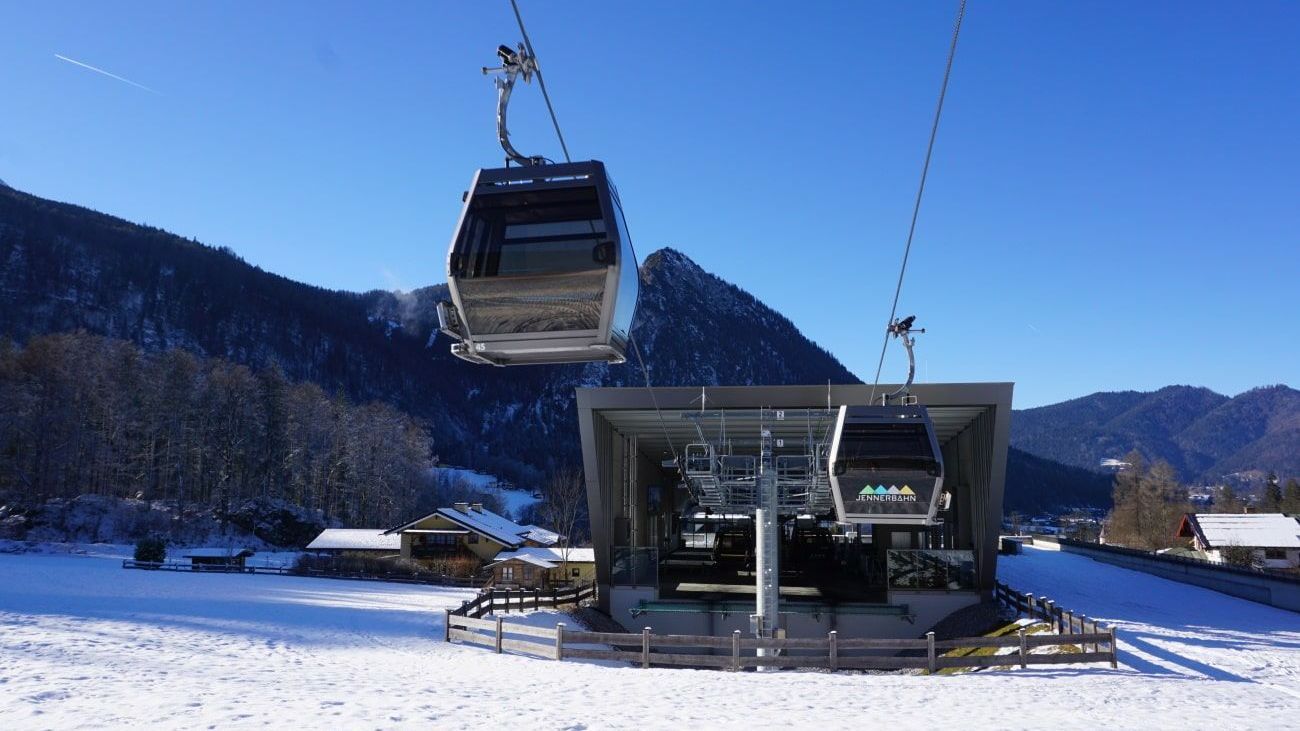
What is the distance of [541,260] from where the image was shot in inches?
244

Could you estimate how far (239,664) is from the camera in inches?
537

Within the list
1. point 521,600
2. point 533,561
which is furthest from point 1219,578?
point 533,561

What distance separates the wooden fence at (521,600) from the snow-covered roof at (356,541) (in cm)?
2976

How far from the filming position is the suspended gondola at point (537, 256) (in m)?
6.11

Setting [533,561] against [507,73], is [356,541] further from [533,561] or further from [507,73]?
[507,73]

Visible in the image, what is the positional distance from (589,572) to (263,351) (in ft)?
412

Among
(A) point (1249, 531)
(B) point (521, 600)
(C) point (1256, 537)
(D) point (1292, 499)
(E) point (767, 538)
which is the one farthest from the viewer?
(D) point (1292, 499)

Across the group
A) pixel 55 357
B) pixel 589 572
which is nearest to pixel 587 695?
pixel 589 572

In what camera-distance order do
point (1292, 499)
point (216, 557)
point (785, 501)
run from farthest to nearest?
point (1292, 499) → point (216, 557) → point (785, 501)

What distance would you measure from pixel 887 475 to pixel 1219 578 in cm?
2335

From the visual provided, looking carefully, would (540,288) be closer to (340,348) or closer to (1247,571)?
(1247,571)

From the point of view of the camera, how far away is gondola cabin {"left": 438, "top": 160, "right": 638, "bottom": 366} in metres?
6.11

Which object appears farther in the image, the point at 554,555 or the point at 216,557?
the point at 554,555

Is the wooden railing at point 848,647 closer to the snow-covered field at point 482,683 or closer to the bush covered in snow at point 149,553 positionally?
the snow-covered field at point 482,683
